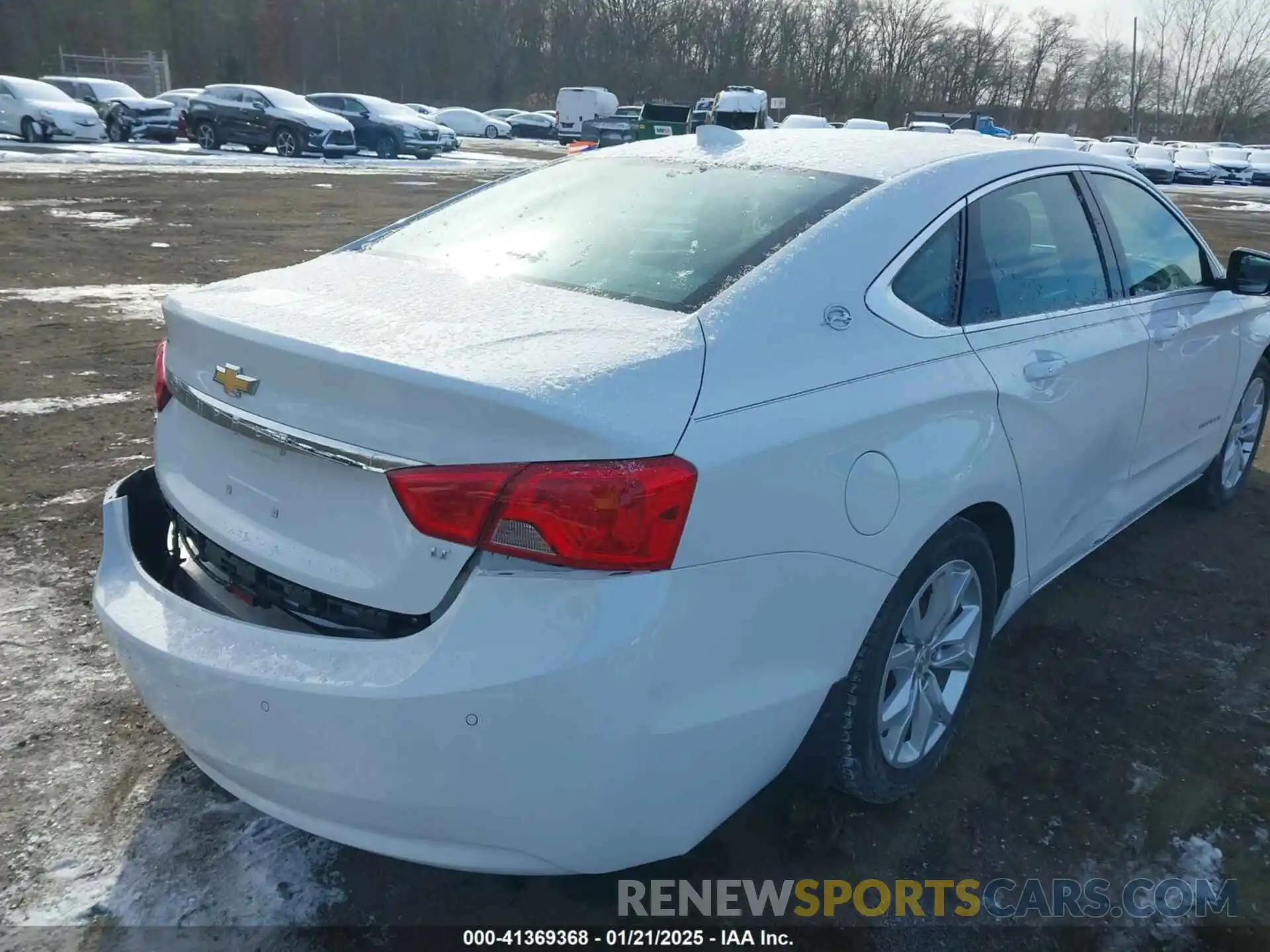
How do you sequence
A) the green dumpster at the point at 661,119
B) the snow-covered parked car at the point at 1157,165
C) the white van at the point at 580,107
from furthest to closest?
1. the white van at the point at 580,107
2. the snow-covered parked car at the point at 1157,165
3. the green dumpster at the point at 661,119

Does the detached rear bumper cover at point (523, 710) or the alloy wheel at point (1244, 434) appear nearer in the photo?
the detached rear bumper cover at point (523, 710)

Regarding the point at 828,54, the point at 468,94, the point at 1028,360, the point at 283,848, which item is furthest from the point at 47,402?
the point at 828,54

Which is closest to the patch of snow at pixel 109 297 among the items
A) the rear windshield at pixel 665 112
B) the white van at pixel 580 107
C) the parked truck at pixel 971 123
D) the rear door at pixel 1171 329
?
the rear door at pixel 1171 329

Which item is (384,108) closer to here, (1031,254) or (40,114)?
(40,114)

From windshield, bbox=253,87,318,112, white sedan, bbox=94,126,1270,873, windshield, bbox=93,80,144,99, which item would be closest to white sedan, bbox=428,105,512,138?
windshield, bbox=93,80,144,99

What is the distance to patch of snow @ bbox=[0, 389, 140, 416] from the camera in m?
5.14

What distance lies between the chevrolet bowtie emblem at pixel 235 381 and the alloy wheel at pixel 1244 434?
14.1 feet

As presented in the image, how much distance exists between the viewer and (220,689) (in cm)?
189

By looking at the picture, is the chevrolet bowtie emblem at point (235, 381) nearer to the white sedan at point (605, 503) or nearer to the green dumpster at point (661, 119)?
the white sedan at point (605, 503)

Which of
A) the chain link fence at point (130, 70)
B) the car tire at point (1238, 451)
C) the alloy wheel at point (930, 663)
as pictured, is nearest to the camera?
the alloy wheel at point (930, 663)

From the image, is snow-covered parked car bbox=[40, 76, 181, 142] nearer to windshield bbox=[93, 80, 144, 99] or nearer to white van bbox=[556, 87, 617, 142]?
windshield bbox=[93, 80, 144, 99]

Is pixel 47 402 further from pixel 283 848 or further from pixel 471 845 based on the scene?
pixel 471 845

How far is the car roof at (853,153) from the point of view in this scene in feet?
9.04

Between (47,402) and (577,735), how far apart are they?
15.8ft
